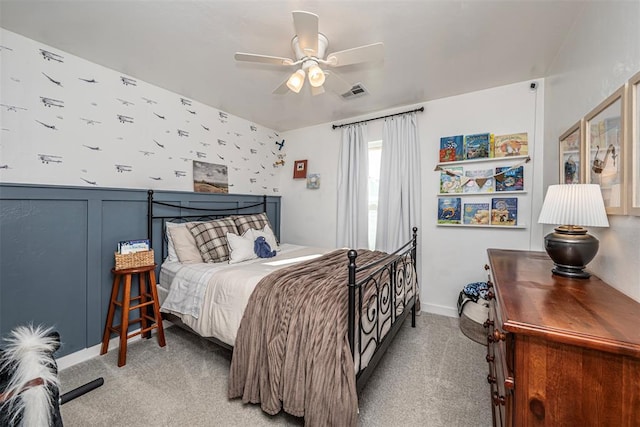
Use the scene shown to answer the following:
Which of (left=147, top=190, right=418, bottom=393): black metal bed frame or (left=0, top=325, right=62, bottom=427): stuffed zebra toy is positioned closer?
(left=0, top=325, right=62, bottom=427): stuffed zebra toy

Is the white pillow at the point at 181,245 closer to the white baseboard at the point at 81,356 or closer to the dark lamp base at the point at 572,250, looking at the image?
the white baseboard at the point at 81,356

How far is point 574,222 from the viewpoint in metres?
1.25

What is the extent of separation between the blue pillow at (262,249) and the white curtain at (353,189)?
1.17 meters

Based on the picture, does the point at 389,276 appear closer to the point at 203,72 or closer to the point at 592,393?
the point at 592,393

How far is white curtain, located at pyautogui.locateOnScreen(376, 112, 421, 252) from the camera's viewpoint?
3033 mm

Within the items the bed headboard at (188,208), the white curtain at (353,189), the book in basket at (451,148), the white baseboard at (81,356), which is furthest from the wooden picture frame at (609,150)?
the white baseboard at (81,356)

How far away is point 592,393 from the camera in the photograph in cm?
75

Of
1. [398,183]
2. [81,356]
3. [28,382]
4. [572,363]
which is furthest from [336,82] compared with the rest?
[81,356]

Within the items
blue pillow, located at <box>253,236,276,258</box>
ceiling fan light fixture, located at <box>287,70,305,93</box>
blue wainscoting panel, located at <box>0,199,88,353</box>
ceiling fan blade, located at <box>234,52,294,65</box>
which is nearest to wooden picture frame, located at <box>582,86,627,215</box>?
ceiling fan light fixture, located at <box>287,70,305,93</box>

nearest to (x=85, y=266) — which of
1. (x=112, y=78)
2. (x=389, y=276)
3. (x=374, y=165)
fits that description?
(x=112, y=78)

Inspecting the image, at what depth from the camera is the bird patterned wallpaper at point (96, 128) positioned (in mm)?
1833

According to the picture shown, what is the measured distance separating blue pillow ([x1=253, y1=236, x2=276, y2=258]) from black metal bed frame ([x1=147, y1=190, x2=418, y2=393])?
82cm

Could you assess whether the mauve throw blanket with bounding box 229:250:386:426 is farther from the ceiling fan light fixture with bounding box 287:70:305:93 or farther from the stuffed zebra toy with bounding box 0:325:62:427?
the ceiling fan light fixture with bounding box 287:70:305:93

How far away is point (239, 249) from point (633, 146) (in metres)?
2.66
